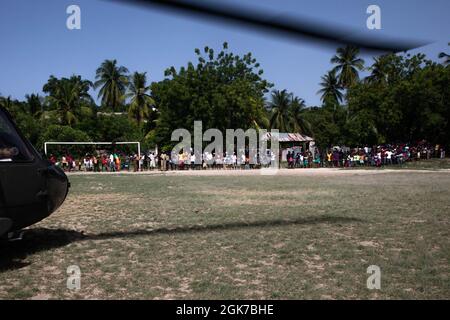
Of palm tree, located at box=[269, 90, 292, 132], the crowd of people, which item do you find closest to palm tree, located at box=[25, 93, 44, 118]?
the crowd of people

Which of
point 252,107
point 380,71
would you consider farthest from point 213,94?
point 380,71

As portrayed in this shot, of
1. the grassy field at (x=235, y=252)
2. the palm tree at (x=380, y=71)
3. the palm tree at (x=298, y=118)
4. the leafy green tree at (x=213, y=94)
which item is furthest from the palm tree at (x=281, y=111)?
the grassy field at (x=235, y=252)

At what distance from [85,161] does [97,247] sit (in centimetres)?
2945

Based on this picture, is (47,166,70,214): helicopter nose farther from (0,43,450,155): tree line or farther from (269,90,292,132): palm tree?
(269,90,292,132): palm tree

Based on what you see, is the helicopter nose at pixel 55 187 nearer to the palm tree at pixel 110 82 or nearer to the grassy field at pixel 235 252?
the grassy field at pixel 235 252

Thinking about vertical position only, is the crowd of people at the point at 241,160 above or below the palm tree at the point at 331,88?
below

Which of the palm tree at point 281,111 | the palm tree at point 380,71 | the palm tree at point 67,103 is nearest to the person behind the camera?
the palm tree at point 380,71

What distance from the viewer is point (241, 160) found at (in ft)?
109

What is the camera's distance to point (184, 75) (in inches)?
1495

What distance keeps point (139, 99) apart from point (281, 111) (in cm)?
2291

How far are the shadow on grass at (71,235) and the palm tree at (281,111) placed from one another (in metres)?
57.8

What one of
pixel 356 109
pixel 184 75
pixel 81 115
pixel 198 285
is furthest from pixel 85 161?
pixel 198 285

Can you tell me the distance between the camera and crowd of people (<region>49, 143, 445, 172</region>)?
32906mm

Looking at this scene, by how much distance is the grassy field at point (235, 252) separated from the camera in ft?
13.6
